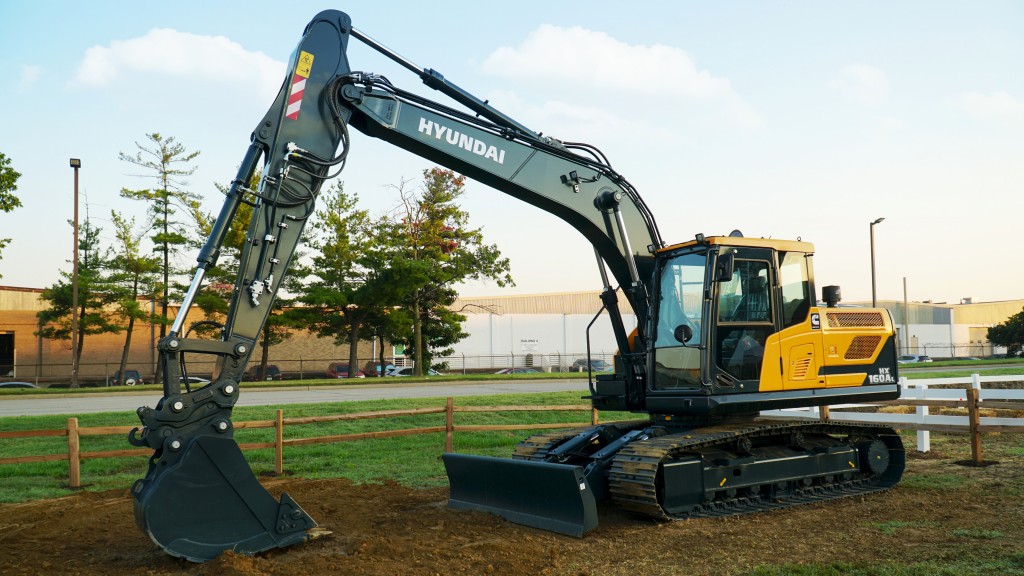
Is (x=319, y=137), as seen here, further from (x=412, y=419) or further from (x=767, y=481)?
(x=412, y=419)

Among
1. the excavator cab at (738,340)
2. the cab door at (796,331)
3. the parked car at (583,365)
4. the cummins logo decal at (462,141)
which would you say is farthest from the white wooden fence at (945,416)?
the parked car at (583,365)

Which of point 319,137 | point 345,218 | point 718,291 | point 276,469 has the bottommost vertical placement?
point 276,469

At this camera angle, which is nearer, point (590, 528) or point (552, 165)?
point (590, 528)

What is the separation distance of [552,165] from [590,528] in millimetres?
3771

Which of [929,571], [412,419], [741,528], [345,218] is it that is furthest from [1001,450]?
[345,218]

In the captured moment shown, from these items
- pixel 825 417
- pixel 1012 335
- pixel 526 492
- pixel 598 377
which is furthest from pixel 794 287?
pixel 1012 335

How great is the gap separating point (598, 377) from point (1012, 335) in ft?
166

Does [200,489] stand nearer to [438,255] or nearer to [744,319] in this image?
[744,319]

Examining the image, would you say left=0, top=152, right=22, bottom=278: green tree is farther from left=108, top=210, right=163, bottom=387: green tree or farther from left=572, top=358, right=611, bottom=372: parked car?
left=572, top=358, right=611, bottom=372: parked car

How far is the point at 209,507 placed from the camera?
6445 mm

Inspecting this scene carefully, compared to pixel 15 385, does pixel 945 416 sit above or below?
above

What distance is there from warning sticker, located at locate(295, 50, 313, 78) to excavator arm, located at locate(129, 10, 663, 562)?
1cm

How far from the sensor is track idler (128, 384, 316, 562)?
6230 mm

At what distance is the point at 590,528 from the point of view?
7746 mm
